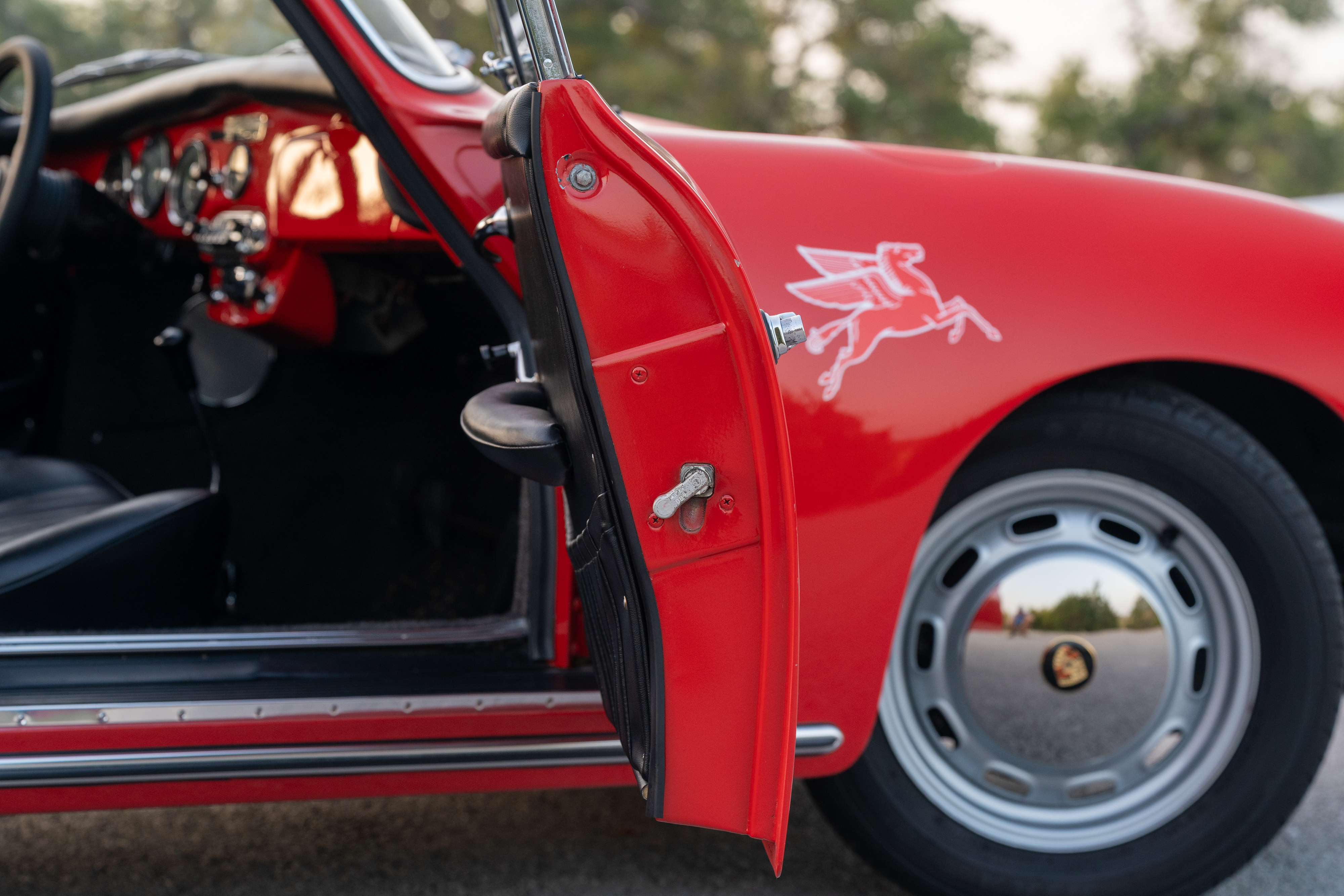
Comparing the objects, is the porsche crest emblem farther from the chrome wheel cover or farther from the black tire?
the black tire

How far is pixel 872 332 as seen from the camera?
4.57 feet

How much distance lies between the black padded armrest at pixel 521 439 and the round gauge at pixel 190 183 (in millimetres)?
A: 1325

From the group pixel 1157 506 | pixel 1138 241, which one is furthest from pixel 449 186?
pixel 1157 506

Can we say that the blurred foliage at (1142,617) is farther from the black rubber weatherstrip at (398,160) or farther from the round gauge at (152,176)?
the round gauge at (152,176)

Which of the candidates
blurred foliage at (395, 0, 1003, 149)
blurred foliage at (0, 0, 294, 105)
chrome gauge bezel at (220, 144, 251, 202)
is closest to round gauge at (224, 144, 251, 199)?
chrome gauge bezel at (220, 144, 251, 202)

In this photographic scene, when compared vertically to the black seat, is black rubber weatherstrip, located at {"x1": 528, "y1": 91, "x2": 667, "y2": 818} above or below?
above

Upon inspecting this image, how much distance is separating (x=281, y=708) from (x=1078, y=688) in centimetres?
120

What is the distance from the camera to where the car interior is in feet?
4.95

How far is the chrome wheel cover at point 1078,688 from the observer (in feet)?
4.98

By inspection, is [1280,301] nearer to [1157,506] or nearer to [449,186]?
[1157,506]

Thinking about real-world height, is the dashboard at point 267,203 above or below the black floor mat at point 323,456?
above

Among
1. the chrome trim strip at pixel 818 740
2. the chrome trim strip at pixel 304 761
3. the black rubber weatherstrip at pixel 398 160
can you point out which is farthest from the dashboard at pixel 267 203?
the chrome trim strip at pixel 818 740

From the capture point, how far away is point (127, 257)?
246 centimetres

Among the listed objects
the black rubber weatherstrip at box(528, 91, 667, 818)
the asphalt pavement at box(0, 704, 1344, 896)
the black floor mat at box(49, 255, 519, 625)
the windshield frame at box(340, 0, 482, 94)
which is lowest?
the asphalt pavement at box(0, 704, 1344, 896)
